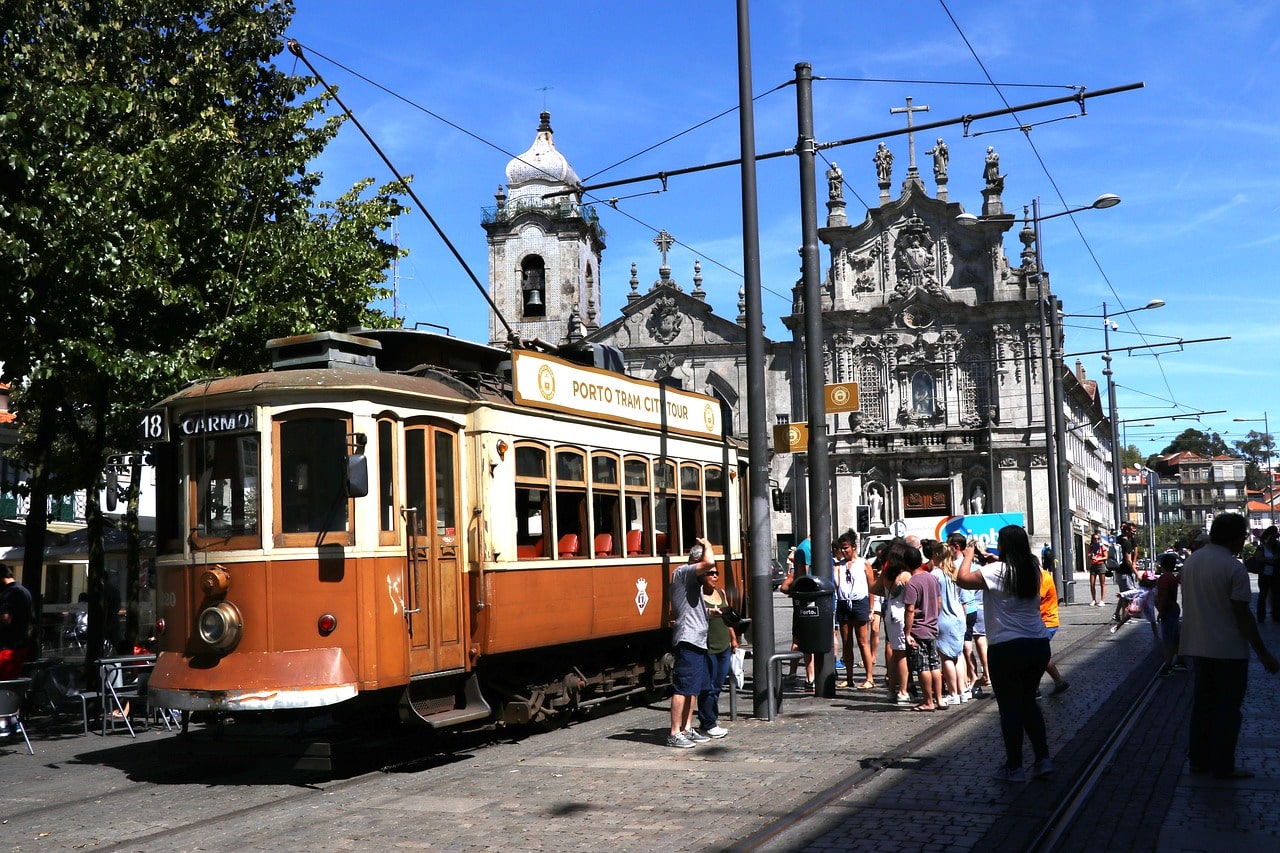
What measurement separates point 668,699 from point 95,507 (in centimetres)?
797

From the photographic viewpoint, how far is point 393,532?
10.6 metres

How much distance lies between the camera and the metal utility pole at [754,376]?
1331 centimetres

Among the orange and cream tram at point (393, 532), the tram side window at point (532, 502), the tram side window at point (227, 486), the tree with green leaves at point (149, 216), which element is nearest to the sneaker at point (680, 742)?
the orange and cream tram at point (393, 532)

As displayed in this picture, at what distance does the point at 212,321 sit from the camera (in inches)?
637

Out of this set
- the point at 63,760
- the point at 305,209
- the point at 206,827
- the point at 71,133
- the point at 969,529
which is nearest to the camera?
the point at 206,827

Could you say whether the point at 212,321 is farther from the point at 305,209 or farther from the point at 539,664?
the point at 539,664

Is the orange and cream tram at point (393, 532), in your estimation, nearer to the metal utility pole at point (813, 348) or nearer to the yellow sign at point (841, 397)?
the metal utility pole at point (813, 348)

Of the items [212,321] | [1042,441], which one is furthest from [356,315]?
[1042,441]

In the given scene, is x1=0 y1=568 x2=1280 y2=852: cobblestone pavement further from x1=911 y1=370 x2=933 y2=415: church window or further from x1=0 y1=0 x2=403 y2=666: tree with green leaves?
x1=911 y1=370 x2=933 y2=415: church window

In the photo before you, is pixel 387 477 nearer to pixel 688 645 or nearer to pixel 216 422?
pixel 216 422

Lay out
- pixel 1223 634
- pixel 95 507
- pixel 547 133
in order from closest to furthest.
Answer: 1. pixel 1223 634
2. pixel 95 507
3. pixel 547 133

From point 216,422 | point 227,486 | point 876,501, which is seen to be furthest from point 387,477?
point 876,501

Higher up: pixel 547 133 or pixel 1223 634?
pixel 547 133

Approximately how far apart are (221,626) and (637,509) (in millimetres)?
5185
